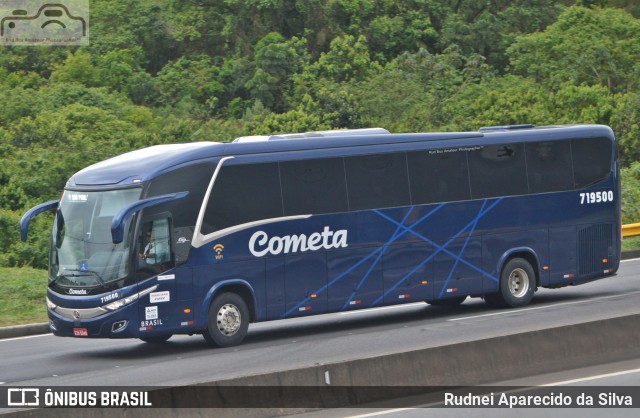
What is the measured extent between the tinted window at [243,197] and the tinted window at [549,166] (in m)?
5.76

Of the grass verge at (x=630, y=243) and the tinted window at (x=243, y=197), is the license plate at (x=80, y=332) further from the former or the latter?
the grass verge at (x=630, y=243)

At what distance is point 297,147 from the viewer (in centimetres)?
1877

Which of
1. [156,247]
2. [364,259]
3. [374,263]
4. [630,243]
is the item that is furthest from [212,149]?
[630,243]

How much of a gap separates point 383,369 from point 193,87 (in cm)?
3855

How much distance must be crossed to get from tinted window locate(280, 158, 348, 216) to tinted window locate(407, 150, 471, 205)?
1554mm

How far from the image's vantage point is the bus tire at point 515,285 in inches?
839

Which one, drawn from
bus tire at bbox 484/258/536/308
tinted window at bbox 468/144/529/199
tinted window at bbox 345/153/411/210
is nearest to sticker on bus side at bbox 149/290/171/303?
tinted window at bbox 345/153/411/210

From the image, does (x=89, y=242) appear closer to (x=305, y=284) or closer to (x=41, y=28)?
(x=305, y=284)

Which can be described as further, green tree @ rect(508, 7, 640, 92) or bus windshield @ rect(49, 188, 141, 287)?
green tree @ rect(508, 7, 640, 92)

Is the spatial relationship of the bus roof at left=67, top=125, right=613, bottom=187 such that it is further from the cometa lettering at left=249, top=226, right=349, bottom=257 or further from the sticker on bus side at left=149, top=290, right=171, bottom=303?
the sticker on bus side at left=149, top=290, right=171, bottom=303

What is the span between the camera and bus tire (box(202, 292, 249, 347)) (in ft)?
57.5

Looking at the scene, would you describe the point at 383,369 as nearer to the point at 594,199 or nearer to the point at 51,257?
the point at 51,257

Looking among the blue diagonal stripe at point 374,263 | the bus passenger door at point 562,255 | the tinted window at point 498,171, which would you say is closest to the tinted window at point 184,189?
the blue diagonal stripe at point 374,263

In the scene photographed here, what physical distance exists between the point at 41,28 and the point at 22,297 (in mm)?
30695
